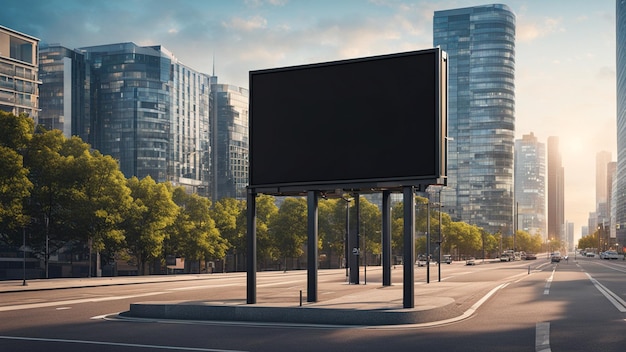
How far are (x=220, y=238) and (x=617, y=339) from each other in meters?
74.2

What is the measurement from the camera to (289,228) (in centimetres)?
10031

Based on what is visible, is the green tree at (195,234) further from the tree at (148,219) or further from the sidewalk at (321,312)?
the sidewalk at (321,312)

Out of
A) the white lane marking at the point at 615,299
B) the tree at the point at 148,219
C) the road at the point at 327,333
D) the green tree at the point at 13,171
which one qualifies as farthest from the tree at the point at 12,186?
the white lane marking at the point at 615,299

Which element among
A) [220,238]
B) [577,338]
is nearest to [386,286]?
[577,338]

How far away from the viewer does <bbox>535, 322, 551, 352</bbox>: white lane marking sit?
17.8 meters

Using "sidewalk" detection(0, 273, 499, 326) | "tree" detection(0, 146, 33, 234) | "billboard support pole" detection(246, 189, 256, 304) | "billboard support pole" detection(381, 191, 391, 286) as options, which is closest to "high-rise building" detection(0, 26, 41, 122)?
"tree" detection(0, 146, 33, 234)

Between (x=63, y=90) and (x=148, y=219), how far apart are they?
423 feet

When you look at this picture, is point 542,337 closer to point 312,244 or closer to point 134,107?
point 312,244

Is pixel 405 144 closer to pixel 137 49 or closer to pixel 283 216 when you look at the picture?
pixel 283 216

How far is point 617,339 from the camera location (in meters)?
19.5

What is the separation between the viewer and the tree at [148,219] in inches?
2825

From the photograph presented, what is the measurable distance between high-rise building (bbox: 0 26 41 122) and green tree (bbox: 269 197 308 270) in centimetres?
4394

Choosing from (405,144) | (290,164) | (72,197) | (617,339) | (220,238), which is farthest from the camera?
(220,238)

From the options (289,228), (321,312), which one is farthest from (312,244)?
(289,228)
